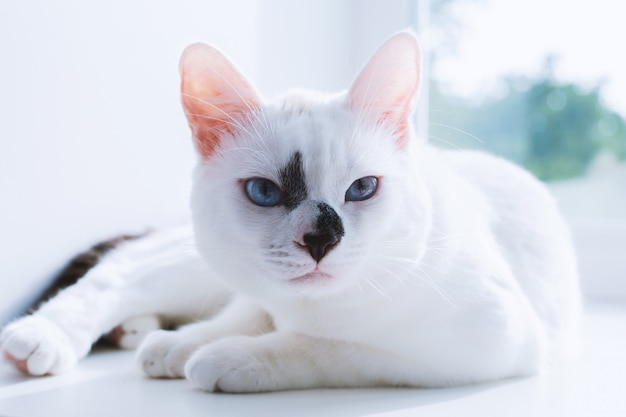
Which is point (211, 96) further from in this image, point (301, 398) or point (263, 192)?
point (301, 398)

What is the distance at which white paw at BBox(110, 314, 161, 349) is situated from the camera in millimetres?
1741

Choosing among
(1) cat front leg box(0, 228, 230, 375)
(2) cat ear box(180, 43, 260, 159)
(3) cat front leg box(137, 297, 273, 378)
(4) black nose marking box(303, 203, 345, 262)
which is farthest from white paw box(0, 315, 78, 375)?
(4) black nose marking box(303, 203, 345, 262)

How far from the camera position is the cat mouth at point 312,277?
1.20 metres

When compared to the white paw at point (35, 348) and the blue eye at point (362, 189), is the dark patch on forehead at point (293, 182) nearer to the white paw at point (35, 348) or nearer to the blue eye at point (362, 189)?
the blue eye at point (362, 189)

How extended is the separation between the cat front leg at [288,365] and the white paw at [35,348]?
1.00 ft

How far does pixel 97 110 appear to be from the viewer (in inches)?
70.9

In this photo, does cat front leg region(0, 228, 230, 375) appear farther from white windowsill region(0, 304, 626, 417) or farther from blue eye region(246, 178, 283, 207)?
blue eye region(246, 178, 283, 207)

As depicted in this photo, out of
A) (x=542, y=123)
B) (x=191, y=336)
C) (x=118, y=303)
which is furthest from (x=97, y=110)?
(x=542, y=123)

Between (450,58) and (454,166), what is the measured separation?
1.10 meters

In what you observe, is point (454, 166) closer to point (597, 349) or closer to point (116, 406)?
point (597, 349)

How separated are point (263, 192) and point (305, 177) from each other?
0.28 ft

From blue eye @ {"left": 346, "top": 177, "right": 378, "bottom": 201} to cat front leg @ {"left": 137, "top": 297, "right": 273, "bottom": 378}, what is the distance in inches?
19.1

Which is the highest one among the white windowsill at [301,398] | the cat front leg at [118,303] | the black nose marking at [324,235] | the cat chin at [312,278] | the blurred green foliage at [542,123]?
the blurred green foliage at [542,123]

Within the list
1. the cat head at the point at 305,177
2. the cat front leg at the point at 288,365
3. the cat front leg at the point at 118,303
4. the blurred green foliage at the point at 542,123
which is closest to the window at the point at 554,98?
the blurred green foliage at the point at 542,123
